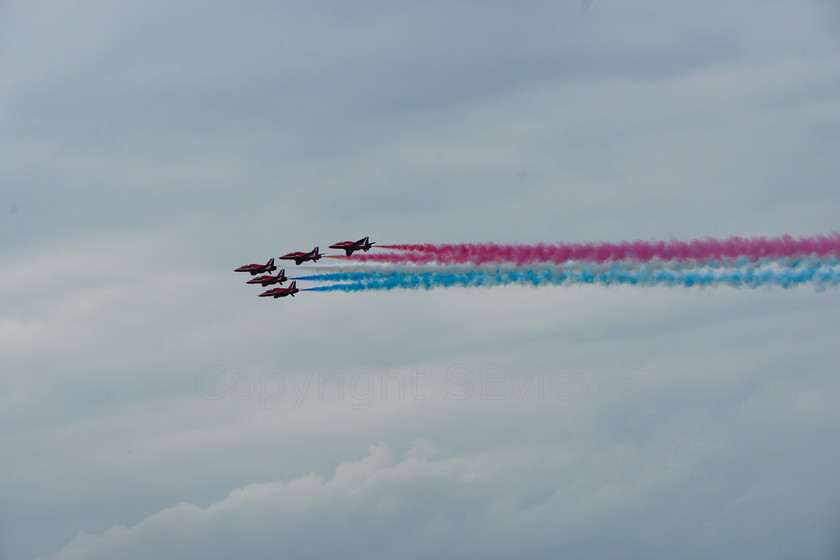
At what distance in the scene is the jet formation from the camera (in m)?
112

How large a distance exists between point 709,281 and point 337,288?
3701 centimetres

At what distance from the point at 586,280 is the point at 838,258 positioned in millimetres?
20621

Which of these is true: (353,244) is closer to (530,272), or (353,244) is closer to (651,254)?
(530,272)

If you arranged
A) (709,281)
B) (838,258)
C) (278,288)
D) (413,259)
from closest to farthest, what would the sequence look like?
(838,258) < (709,281) < (413,259) < (278,288)

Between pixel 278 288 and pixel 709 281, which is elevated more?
pixel 278 288

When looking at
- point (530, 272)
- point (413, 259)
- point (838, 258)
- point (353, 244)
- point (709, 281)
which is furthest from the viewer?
point (353, 244)

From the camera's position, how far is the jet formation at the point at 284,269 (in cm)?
11244

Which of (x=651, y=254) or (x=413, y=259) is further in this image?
(x=413, y=259)

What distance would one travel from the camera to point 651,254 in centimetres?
9062

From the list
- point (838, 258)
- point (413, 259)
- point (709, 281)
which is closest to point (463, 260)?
point (413, 259)

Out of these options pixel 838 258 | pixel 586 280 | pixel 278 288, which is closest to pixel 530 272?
pixel 586 280

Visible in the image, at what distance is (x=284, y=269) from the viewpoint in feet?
388

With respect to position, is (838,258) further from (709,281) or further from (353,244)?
(353,244)

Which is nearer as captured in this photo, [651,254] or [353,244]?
[651,254]
